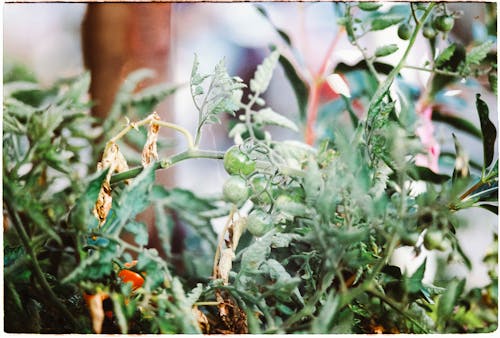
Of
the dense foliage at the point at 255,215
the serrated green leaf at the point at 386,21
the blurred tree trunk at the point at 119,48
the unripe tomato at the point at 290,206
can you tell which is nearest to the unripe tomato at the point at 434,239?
the dense foliage at the point at 255,215

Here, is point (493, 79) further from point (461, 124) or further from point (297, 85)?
point (297, 85)

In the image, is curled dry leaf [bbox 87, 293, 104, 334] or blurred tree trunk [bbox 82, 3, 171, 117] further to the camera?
blurred tree trunk [bbox 82, 3, 171, 117]

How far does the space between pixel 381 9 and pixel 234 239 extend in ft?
0.89

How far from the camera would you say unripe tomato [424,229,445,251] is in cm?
41

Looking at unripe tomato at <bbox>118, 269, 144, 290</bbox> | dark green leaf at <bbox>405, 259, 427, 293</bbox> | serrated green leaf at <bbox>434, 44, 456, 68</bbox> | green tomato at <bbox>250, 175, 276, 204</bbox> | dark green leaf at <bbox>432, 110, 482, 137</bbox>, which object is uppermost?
serrated green leaf at <bbox>434, 44, 456, 68</bbox>

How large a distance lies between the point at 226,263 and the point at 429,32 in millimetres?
291

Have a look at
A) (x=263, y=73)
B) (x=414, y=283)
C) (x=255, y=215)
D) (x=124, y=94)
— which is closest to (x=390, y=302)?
(x=414, y=283)

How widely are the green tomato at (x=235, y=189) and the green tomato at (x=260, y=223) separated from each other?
0.02 metres

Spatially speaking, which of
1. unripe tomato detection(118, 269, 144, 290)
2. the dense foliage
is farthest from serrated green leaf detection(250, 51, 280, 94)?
unripe tomato detection(118, 269, 144, 290)

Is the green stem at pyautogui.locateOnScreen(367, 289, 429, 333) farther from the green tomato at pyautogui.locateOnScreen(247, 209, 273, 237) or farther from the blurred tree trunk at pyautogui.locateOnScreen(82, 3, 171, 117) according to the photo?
the blurred tree trunk at pyautogui.locateOnScreen(82, 3, 171, 117)

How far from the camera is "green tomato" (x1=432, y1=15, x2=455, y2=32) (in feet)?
1.55

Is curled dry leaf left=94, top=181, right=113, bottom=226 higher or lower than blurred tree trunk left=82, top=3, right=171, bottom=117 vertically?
lower

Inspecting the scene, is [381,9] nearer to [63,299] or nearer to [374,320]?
[374,320]

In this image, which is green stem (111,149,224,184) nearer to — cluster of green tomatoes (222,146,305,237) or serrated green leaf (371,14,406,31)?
cluster of green tomatoes (222,146,305,237)
